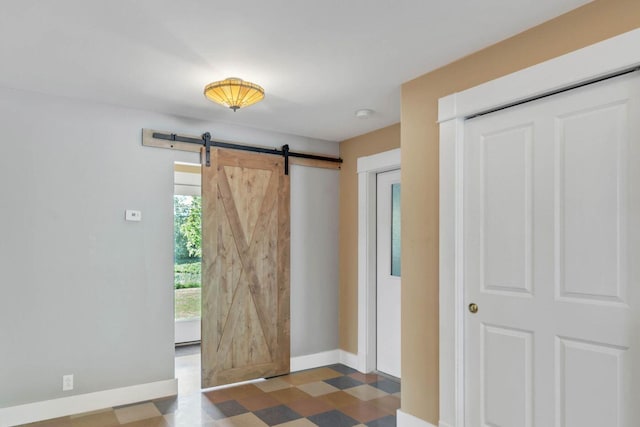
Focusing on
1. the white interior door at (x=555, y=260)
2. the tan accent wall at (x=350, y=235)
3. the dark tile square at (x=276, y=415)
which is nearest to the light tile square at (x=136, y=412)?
the dark tile square at (x=276, y=415)

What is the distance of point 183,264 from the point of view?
5.68m

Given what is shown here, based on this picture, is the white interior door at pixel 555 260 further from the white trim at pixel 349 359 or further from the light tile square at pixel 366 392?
the white trim at pixel 349 359

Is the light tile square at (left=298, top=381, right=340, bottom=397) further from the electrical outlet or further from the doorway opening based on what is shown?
the doorway opening

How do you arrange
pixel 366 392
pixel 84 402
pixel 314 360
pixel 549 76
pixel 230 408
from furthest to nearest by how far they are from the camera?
pixel 314 360 → pixel 366 392 → pixel 230 408 → pixel 84 402 → pixel 549 76

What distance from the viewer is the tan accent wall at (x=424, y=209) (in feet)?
8.44

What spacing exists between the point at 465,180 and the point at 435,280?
2.15 feet

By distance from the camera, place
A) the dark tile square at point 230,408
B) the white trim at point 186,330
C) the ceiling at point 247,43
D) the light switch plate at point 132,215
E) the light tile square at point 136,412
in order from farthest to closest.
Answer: the white trim at point 186,330 < the light switch plate at point 132,215 < the dark tile square at point 230,408 < the light tile square at point 136,412 < the ceiling at point 247,43

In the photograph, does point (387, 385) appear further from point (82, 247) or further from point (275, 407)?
point (82, 247)

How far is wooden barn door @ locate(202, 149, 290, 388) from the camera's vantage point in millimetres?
3953

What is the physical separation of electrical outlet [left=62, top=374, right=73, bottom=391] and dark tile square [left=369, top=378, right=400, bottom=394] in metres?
2.46

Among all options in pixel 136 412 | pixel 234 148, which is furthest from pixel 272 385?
pixel 234 148

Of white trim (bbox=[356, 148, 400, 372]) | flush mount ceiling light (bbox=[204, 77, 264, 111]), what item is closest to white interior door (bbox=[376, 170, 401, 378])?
white trim (bbox=[356, 148, 400, 372])

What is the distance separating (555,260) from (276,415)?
229cm

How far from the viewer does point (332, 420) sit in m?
3.26
